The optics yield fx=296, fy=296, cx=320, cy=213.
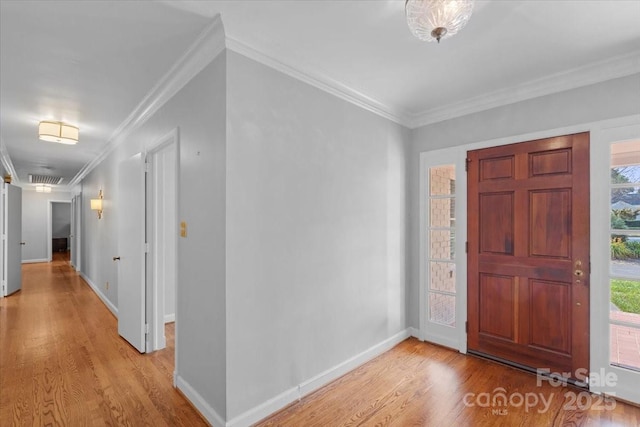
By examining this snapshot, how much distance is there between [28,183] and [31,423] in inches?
388

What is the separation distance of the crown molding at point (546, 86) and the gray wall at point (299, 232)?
63 centimetres

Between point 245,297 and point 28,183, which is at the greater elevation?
point 28,183

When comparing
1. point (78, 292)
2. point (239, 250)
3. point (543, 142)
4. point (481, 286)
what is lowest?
point (78, 292)

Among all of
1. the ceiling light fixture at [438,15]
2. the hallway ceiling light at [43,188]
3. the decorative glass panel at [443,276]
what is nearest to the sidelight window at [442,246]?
the decorative glass panel at [443,276]

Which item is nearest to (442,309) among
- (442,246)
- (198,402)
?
(442,246)

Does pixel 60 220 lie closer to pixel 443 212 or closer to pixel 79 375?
pixel 79 375

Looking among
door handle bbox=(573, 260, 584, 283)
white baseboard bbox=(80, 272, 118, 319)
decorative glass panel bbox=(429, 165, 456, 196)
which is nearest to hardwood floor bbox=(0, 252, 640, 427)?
white baseboard bbox=(80, 272, 118, 319)

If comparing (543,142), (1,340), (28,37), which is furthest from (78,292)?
(543,142)

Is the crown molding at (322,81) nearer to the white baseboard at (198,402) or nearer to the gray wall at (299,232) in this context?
the gray wall at (299,232)

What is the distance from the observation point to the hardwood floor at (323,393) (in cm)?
206

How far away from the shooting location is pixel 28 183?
28.9 ft

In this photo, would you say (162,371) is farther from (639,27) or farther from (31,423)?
(639,27)

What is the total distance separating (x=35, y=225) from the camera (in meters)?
9.05

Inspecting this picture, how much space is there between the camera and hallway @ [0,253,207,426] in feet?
6.88
